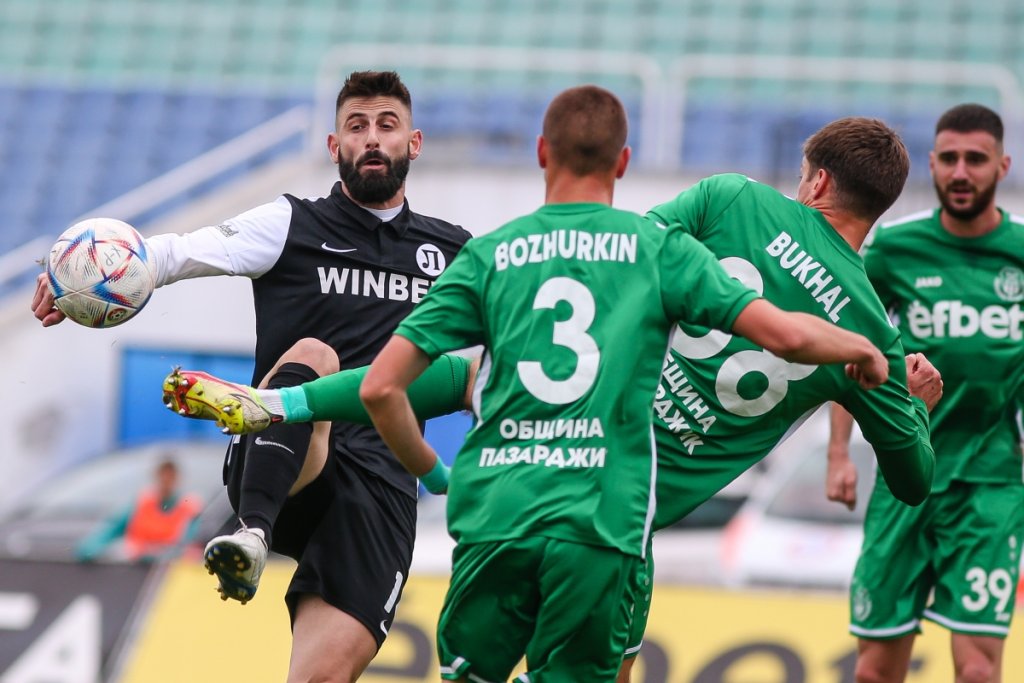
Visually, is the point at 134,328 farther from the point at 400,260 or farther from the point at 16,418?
the point at 400,260

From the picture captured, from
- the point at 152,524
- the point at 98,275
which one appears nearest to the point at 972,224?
the point at 98,275

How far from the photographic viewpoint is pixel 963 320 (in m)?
6.76

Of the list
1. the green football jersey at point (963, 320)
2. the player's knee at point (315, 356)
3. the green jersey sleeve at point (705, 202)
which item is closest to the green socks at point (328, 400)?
the player's knee at point (315, 356)

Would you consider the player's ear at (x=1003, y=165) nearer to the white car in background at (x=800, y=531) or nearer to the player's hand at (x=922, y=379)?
the player's hand at (x=922, y=379)

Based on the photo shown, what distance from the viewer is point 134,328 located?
14.4 m

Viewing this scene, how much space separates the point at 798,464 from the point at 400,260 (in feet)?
24.7

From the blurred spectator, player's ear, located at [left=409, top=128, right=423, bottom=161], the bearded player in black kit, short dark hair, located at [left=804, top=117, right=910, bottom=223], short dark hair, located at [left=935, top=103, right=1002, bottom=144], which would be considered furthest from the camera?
the blurred spectator

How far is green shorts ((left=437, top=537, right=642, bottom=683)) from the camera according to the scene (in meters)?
4.32

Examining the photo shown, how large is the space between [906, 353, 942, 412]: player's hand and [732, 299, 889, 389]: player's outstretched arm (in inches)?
39.4

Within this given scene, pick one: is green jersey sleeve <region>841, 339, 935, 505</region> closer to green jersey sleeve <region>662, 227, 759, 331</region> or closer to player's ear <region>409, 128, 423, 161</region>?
green jersey sleeve <region>662, 227, 759, 331</region>

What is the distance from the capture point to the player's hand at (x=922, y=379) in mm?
5293

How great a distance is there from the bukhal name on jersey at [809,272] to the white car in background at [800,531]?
6402 millimetres

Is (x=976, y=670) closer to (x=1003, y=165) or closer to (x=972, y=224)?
(x=972, y=224)

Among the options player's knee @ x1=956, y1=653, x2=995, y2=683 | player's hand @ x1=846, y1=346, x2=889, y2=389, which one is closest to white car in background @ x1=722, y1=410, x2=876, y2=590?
player's knee @ x1=956, y1=653, x2=995, y2=683
